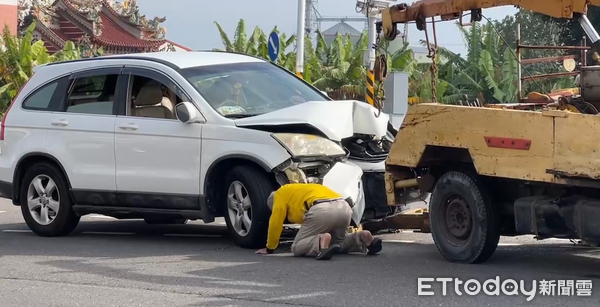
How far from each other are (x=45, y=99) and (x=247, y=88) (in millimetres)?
2455

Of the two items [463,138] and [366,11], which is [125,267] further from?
[366,11]

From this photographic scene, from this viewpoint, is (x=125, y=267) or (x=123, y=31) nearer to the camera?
(x=125, y=267)

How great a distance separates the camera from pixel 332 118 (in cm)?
1102

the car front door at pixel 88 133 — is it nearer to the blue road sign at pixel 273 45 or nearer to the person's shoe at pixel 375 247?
the person's shoe at pixel 375 247

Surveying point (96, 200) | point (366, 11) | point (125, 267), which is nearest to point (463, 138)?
point (125, 267)

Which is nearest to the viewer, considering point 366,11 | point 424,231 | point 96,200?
point 424,231

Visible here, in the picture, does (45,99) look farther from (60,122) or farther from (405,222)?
(405,222)

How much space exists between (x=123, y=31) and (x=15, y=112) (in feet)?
154

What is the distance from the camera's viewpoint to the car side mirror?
11.0 metres

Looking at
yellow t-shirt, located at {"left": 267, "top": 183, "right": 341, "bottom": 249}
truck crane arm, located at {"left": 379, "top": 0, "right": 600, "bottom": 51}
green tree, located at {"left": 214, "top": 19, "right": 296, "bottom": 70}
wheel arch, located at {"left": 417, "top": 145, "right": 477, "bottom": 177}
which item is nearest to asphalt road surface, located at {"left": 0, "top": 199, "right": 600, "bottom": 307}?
yellow t-shirt, located at {"left": 267, "top": 183, "right": 341, "bottom": 249}

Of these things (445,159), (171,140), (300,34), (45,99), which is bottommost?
(445,159)

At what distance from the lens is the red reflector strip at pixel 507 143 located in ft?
28.2

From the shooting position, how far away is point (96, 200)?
464 inches

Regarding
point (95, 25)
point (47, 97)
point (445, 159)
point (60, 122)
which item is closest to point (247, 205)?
point (445, 159)
